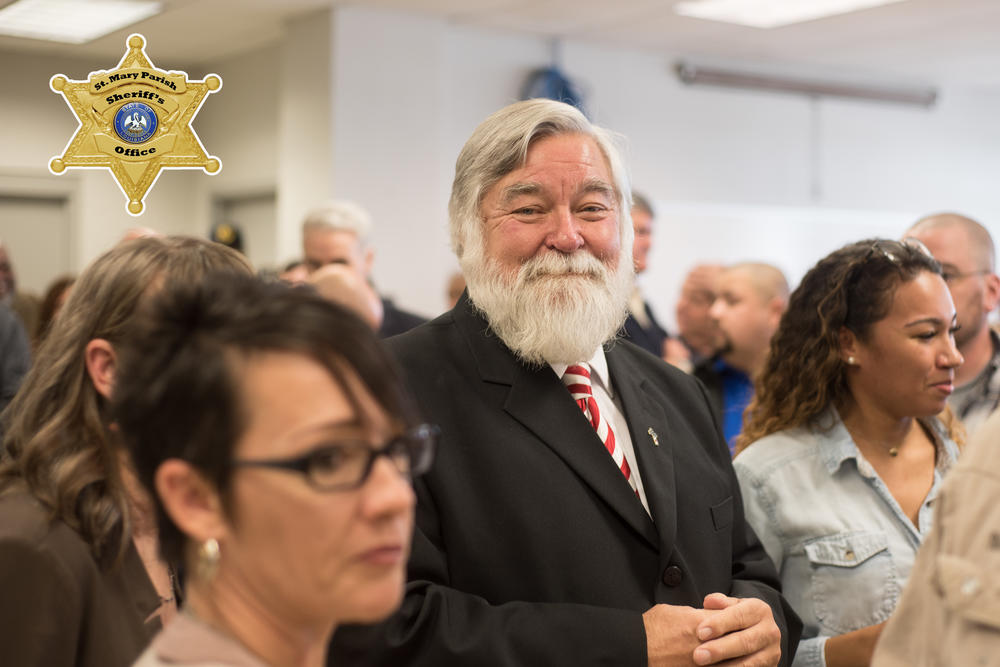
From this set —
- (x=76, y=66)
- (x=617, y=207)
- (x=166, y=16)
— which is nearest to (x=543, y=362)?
(x=617, y=207)

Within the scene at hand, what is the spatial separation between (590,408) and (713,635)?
445 mm

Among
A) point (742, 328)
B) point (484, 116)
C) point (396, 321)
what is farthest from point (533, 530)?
point (484, 116)

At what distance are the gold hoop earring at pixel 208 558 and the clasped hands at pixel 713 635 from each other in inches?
34.5

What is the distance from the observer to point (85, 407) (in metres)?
1.54

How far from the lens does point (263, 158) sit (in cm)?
673

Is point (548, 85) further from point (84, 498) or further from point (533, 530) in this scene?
point (84, 498)

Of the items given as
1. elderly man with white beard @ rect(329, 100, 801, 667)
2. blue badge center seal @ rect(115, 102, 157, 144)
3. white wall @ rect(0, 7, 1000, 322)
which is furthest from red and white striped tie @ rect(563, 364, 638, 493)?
white wall @ rect(0, 7, 1000, 322)

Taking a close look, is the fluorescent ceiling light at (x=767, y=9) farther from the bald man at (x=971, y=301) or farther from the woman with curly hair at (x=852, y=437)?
the woman with curly hair at (x=852, y=437)

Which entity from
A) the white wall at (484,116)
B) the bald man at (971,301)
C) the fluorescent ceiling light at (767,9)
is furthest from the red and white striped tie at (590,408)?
the fluorescent ceiling light at (767,9)

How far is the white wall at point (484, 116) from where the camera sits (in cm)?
618

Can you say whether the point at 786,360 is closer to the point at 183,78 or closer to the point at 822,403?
the point at 822,403

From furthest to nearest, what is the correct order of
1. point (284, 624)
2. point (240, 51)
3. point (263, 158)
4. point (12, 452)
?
point (263, 158), point (240, 51), point (12, 452), point (284, 624)

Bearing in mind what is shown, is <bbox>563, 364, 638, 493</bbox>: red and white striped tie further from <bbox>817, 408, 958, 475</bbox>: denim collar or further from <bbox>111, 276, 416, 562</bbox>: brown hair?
<bbox>111, 276, 416, 562</bbox>: brown hair

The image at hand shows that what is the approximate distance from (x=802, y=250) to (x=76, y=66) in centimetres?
741
